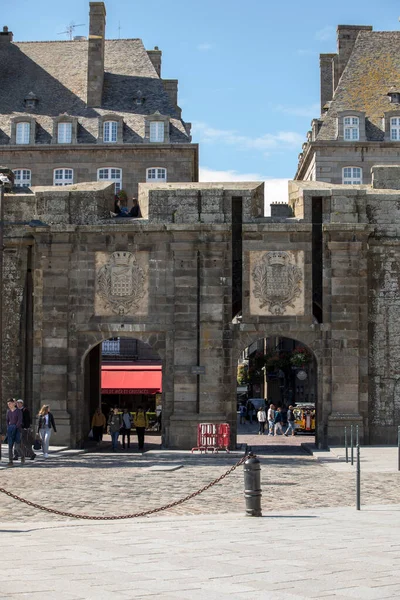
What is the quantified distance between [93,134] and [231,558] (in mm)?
40967

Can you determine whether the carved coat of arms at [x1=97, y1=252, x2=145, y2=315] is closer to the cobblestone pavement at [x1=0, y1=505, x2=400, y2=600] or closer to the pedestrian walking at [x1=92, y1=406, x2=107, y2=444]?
the pedestrian walking at [x1=92, y1=406, x2=107, y2=444]

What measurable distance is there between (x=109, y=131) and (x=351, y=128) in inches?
458

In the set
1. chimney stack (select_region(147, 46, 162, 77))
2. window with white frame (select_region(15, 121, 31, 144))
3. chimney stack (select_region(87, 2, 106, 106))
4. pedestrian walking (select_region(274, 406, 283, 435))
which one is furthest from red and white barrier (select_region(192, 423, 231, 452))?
chimney stack (select_region(147, 46, 162, 77))

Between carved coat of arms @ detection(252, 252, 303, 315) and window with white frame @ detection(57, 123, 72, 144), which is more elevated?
window with white frame @ detection(57, 123, 72, 144)

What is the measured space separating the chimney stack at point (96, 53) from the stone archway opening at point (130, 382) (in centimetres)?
1233

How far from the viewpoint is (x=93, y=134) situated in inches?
1950

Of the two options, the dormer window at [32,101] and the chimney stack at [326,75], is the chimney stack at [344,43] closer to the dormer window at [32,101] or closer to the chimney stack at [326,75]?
the chimney stack at [326,75]

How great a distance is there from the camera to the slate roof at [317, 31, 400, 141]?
50.1 meters

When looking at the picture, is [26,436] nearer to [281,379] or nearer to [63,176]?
[63,176]

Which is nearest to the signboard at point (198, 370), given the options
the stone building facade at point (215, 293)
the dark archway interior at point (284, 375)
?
the stone building facade at point (215, 293)

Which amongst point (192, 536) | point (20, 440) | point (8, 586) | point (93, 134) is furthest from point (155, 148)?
point (8, 586)

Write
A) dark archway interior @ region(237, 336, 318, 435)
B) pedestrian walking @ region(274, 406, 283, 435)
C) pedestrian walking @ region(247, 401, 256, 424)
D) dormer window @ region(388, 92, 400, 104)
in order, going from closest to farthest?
pedestrian walking @ region(274, 406, 283, 435) → dormer window @ region(388, 92, 400, 104) → dark archway interior @ region(237, 336, 318, 435) → pedestrian walking @ region(247, 401, 256, 424)

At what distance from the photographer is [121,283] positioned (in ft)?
94.6

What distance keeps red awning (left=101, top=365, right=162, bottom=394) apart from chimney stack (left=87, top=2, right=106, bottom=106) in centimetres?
1462
